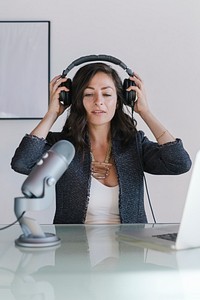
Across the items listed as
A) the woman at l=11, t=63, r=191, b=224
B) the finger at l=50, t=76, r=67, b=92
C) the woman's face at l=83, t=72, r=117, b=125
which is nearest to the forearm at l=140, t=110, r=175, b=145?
the woman at l=11, t=63, r=191, b=224

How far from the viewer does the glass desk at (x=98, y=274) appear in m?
0.80

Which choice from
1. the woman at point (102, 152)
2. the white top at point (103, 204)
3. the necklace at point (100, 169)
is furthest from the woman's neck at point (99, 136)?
the white top at point (103, 204)

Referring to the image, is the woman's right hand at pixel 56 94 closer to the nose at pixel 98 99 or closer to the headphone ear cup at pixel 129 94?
the nose at pixel 98 99

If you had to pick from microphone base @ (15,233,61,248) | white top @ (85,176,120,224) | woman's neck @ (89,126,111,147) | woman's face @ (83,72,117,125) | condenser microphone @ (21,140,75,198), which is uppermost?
woman's face @ (83,72,117,125)

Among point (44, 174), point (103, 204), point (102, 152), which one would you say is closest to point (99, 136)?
point (102, 152)

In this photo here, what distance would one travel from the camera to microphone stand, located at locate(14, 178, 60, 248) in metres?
1.01

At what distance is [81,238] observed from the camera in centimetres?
120

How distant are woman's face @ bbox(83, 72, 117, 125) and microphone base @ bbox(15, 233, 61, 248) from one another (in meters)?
0.80

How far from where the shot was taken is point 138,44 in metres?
2.66

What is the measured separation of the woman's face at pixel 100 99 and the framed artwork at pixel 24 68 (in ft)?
2.72

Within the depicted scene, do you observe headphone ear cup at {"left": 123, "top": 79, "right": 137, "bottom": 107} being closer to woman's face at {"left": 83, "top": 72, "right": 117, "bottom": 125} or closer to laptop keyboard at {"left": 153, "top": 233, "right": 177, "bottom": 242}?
woman's face at {"left": 83, "top": 72, "right": 117, "bottom": 125}

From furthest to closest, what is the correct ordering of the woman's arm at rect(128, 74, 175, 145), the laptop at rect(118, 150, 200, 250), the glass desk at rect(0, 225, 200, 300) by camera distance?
the woman's arm at rect(128, 74, 175, 145) < the laptop at rect(118, 150, 200, 250) < the glass desk at rect(0, 225, 200, 300)

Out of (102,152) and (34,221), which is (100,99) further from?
(34,221)

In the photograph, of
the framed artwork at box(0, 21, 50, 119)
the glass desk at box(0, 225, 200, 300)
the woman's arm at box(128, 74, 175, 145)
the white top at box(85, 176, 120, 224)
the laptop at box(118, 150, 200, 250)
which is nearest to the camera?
the glass desk at box(0, 225, 200, 300)
